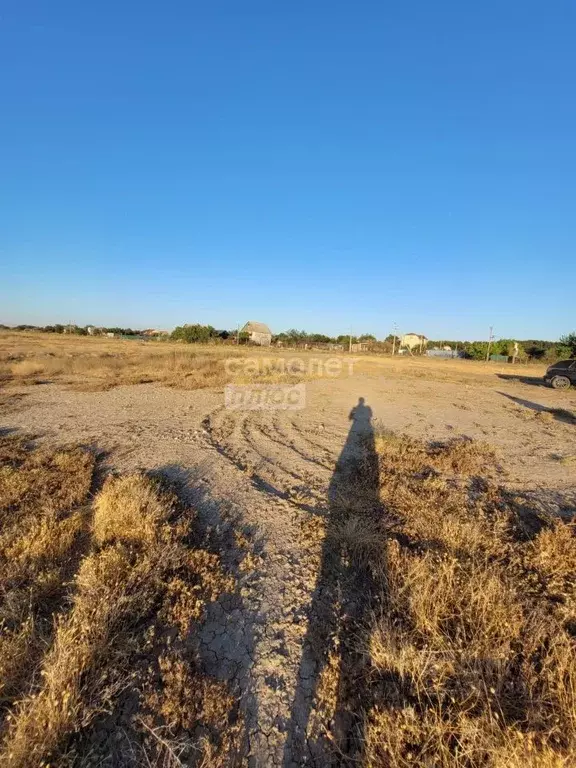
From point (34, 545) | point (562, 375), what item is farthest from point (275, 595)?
point (562, 375)

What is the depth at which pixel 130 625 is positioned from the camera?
2596mm

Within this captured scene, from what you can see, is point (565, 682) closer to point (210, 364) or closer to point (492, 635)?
point (492, 635)

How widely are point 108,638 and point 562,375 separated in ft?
82.1

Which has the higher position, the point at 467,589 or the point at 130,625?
the point at 467,589

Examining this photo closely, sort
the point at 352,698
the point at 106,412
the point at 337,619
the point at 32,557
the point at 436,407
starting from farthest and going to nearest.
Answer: the point at 436,407 < the point at 106,412 < the point at 32,557 < the point at 337,619 < the point at 352,698

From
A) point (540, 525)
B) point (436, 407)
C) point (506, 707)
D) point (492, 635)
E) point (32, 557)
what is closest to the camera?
point (506, 707)

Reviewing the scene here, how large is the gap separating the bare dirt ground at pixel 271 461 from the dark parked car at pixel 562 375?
17.2 feet

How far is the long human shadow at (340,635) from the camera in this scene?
6.53 feet

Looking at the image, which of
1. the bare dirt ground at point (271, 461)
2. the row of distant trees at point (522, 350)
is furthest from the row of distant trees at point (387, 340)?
the bare dirt ground at point (271, 461)

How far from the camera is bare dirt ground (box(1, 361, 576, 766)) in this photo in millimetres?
2342

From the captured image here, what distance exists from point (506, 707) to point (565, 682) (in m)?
0.45

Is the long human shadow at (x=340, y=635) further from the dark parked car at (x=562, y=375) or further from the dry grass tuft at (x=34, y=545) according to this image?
the dark parked car at (x=562, y=375)

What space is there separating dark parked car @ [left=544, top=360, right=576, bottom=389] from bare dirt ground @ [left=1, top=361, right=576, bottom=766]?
5.25 metres

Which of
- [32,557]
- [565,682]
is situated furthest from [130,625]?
[565,682]
